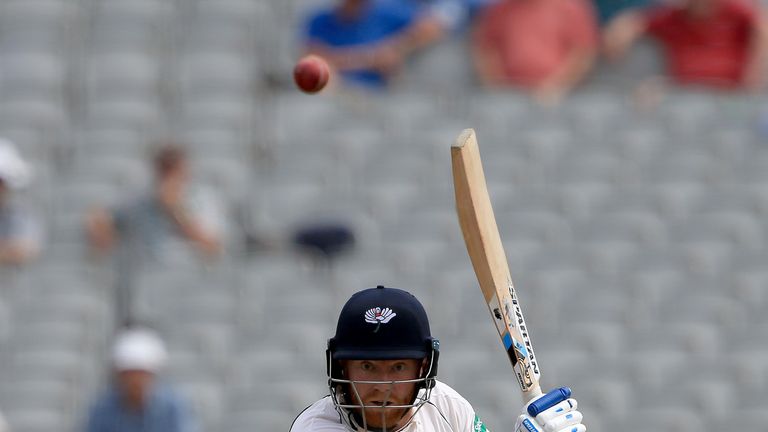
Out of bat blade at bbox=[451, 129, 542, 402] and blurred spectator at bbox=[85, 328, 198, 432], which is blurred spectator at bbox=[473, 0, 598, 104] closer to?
blurred spectator at bbox=[85, 328, 198, 432]

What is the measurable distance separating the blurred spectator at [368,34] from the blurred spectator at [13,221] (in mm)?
1830

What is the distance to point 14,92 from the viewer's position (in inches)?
377

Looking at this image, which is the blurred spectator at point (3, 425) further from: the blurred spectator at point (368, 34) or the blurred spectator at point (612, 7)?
the blurred spectator at point (612, 7)

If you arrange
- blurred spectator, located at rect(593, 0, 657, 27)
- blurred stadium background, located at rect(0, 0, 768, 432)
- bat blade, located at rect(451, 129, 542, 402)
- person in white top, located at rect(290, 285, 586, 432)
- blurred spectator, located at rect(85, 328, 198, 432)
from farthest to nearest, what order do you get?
blurred spectator, located at rect(593, 0, 657, 27)
blurred stadium background, located at rect(0, 0, 768, 432)
blurred spectator, located at rect(85, 328, 198, 432)
bat blade, located at rect(451, 129, 542, 402)
person in white top, located at rect(290, 285, 586, 432)

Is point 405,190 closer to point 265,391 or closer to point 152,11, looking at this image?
point 265,391

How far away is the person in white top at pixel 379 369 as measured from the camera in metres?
3.53

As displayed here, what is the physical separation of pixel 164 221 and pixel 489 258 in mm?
4328

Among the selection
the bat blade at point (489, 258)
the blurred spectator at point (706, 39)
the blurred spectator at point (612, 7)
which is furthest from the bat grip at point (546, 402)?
the blurred spectator at point (612, 7)

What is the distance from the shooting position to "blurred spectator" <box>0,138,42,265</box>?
8.17 m

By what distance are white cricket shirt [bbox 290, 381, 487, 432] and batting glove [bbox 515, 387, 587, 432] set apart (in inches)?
4.3

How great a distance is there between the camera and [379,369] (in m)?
3.54

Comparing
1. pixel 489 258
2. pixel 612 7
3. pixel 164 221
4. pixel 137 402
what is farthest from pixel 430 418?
pixel 612 7

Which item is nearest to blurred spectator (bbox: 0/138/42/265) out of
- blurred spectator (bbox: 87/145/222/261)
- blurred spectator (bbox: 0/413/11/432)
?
blurred spectator (bbox: 87/145/222/261)

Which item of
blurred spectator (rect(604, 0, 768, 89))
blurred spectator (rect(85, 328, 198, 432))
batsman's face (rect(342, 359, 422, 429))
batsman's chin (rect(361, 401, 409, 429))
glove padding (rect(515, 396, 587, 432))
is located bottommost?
glove padding (rect(515, 396, 587, 432))
